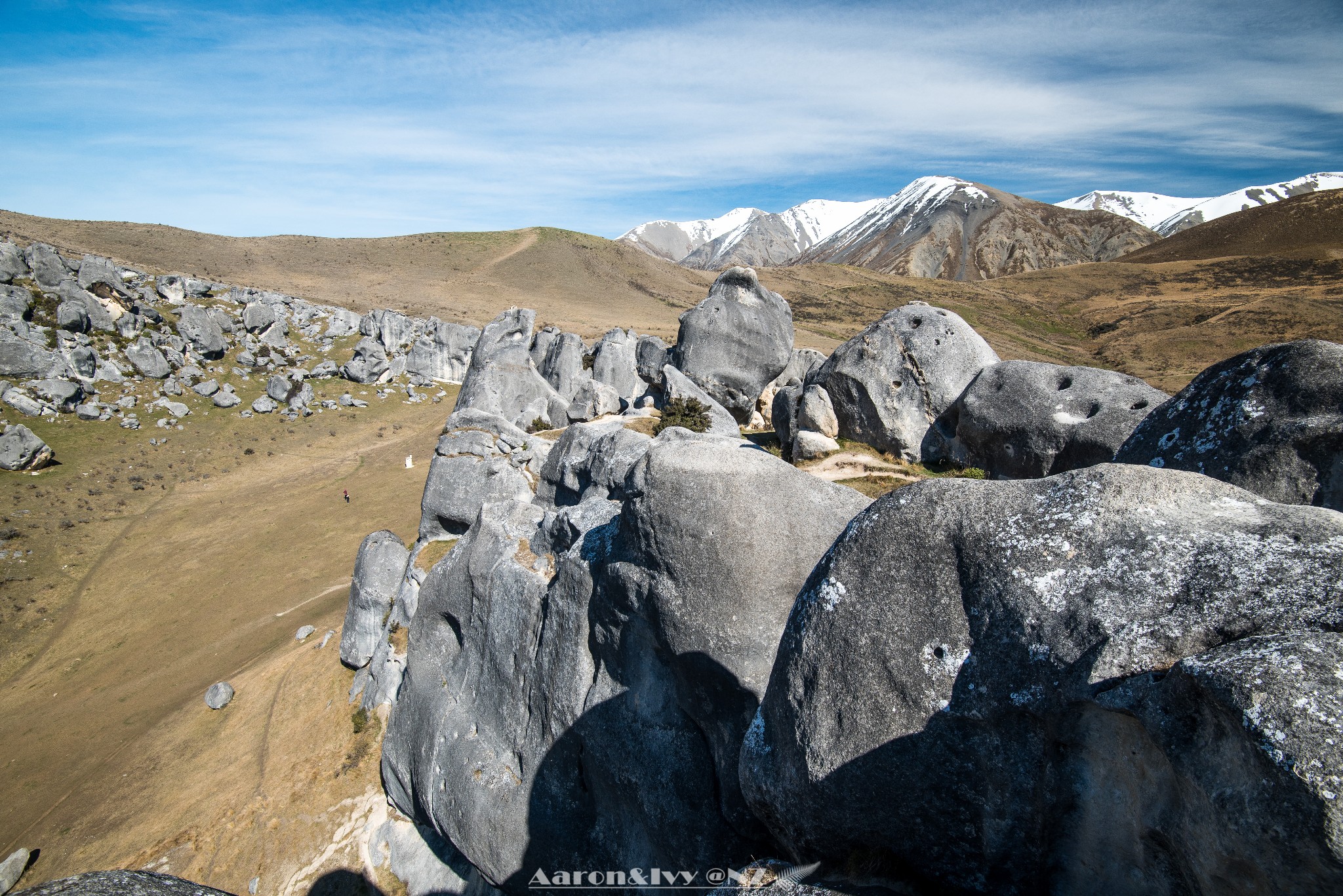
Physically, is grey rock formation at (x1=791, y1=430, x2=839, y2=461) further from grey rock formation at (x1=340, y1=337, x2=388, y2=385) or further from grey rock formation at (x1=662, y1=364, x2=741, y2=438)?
grey rock formation at (x1=340, y1=337, x2=388, y2=385)

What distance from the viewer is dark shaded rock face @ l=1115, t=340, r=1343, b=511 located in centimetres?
742

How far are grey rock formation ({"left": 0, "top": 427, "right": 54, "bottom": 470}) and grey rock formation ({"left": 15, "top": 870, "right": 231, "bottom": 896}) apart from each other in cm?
4146

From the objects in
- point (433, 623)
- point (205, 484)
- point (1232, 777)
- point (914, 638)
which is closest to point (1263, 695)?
point (1232, 777)

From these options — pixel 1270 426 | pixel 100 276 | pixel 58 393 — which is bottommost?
pixel 58 393

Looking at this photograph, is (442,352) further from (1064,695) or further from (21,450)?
(1064,695)

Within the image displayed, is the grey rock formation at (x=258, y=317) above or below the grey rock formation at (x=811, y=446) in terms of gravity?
above

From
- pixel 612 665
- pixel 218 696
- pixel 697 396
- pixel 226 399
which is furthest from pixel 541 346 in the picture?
pixel 612 665

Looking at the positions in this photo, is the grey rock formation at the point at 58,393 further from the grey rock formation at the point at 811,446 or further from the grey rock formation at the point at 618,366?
the grey rock formation at the point at 811,446

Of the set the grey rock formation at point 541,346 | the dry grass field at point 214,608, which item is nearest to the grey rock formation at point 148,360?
the dry grass field at point 214,608

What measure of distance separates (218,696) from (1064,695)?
24064 mm

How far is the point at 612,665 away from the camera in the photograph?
10734mm

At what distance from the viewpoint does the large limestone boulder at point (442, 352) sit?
5747 centimetres

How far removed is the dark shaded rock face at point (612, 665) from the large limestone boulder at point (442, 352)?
153ft

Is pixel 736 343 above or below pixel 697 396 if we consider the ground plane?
above
